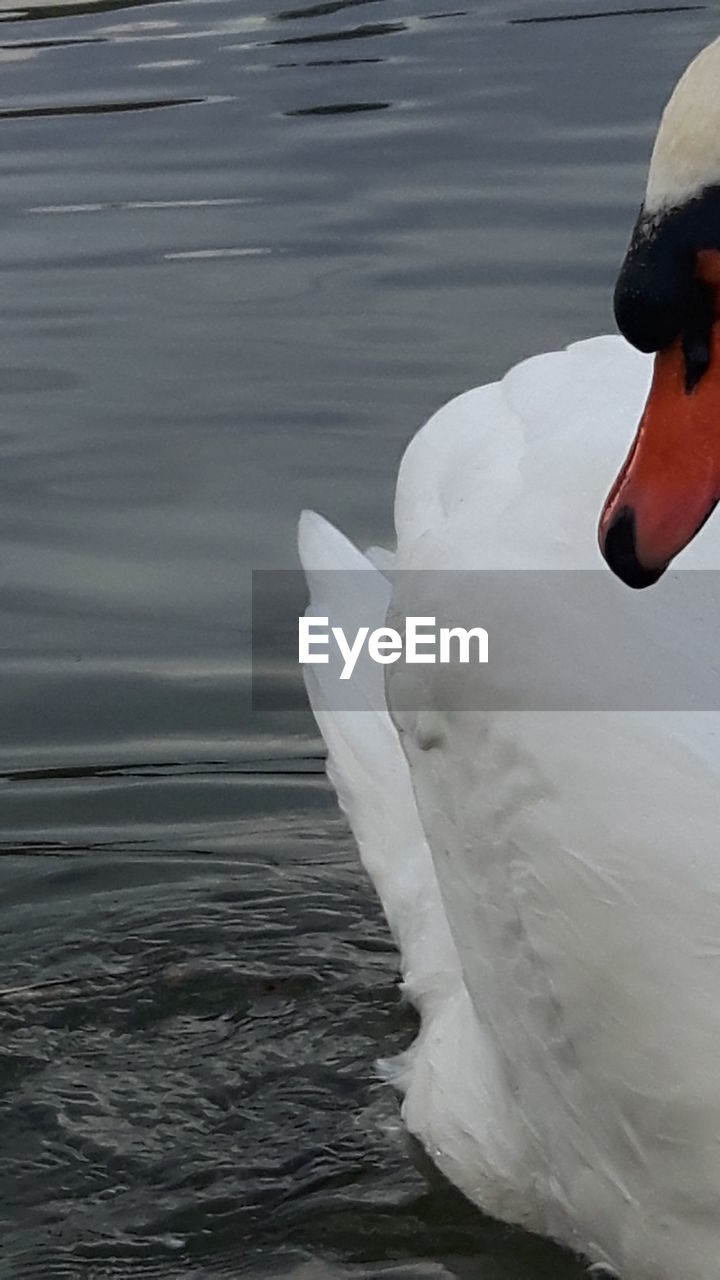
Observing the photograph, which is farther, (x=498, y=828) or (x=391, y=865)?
(x=391, y=865)

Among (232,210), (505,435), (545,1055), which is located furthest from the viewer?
(232,210)

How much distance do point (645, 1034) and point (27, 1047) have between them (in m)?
1.54

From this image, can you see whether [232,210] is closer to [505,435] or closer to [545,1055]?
[505,435]

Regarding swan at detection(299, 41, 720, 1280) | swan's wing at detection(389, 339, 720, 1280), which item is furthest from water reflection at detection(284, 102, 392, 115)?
swan's wing at detection(389, 339, 720, 1280)

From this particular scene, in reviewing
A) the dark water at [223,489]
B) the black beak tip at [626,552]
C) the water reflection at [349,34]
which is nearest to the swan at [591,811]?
the black beak tip at [626,552]

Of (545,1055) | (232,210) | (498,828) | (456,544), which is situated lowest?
(232,210)

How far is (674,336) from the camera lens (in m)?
2.44

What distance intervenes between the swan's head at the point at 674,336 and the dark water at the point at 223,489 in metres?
1.31

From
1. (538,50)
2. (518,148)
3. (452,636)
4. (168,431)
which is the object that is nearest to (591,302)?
(168,431)

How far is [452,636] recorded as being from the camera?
3.26 m

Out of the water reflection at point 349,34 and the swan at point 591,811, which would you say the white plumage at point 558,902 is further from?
the water reflection at point 349,34

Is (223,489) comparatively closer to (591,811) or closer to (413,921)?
(413,921)

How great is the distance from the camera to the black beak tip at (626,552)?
8.05 ft

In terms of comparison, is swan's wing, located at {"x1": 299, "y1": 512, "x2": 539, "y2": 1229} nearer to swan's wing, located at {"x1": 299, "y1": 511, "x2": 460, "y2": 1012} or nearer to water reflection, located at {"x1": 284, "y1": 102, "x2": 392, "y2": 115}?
swan's wing, located at {"x1": 299, "y1": 511, "x2": 460, "y2": 1012}
